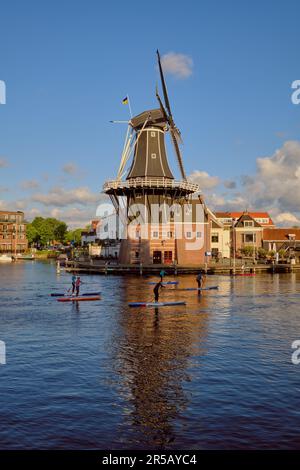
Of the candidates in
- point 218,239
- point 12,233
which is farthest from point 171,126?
point 12,233

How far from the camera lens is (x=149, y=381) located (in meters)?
18.9

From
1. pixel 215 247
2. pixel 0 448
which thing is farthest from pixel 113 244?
pixel 0 448

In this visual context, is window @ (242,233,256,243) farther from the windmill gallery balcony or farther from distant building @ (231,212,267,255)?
the windmill gallery balcony

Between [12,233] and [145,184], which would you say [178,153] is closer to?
[145,184]

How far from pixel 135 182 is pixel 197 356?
2363 inches

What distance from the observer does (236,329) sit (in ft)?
101

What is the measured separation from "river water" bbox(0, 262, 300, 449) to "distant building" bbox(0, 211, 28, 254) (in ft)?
512

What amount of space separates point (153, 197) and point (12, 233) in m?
116

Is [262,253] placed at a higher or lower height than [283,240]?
lower

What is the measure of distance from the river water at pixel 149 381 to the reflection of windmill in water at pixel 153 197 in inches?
1933

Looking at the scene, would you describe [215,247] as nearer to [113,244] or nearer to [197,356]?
[113,244]

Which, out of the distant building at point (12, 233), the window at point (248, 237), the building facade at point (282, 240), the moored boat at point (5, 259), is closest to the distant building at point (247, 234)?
the window at point (248, 237)

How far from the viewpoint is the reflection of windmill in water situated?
8431 centimetres

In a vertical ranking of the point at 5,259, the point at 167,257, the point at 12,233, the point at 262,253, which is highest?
the point at 12,233
